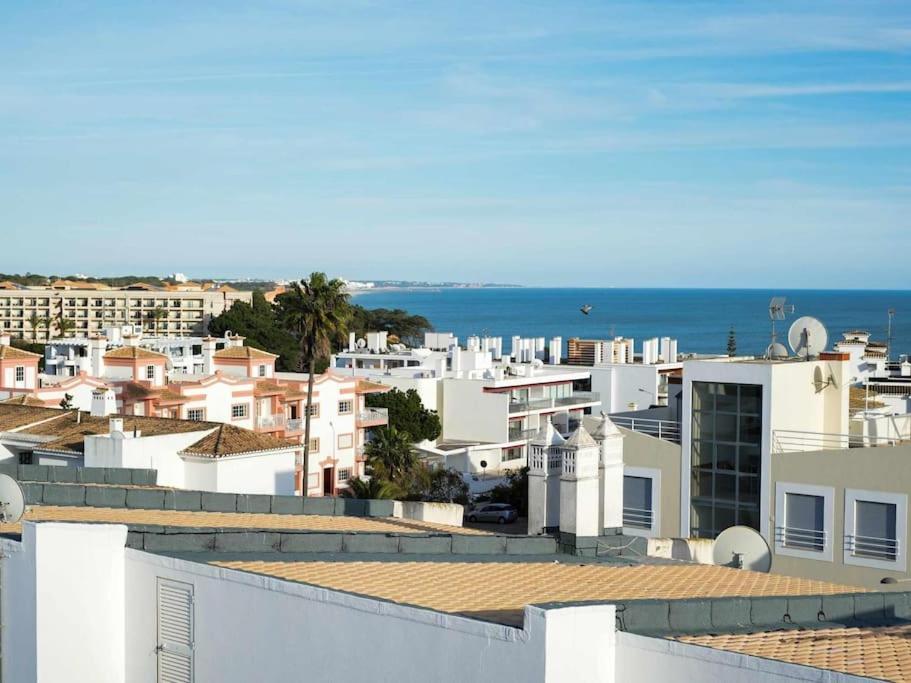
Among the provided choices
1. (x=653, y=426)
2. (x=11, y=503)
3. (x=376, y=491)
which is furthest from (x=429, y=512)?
(x=376, y=491)

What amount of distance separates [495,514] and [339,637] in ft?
158

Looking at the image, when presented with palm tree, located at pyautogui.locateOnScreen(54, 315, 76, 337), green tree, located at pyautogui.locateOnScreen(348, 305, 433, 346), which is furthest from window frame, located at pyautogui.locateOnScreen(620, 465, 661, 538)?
palm tree, located at pyautogui.locateOnScreen(54, 315, 76, 337)

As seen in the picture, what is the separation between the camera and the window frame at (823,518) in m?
26.6

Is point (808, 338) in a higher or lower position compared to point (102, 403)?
higher

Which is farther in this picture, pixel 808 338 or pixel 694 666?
pixel 808 338

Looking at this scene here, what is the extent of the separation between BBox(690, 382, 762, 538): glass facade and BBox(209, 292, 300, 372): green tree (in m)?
103

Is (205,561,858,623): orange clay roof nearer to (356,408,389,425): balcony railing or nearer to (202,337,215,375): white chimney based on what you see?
(356,408,389,425): balcony railing

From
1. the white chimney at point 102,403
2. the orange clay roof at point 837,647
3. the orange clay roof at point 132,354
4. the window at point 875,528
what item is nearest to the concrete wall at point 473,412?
the orange clay roof at point 132,354

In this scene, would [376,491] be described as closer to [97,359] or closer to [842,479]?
[97,359]

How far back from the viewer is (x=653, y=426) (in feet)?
104

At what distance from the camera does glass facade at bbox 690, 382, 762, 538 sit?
93.8 ft

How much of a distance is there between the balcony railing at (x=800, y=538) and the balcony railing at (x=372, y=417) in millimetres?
44048

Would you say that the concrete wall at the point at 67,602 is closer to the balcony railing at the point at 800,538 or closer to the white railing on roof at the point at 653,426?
the balcony railing at the point at 800,538

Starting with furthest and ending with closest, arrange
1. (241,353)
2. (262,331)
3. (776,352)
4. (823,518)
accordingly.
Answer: (262,331)
(241,353)
(776,352)
(823,518)
